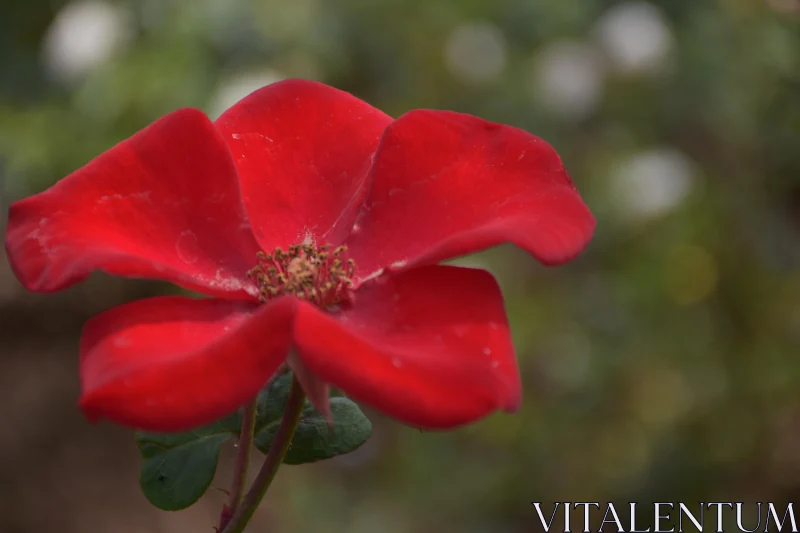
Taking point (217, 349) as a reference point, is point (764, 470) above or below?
above

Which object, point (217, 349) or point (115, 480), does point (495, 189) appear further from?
point (115, 480)

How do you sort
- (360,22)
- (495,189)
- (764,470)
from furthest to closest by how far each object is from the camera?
(360,22) < (764,470) < (495,189)

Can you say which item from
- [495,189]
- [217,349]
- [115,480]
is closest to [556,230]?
[495,189]

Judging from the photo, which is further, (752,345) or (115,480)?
(115,480)

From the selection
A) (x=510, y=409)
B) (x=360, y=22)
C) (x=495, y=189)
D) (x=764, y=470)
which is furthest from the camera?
(x=360, y=22)

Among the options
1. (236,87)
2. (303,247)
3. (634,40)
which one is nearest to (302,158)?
(303,247)

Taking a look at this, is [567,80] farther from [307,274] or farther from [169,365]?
[169,365]

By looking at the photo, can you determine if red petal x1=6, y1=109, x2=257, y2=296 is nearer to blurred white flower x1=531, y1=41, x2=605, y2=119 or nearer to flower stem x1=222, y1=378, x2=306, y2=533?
flower stem x1=222, y1=378, x2=306, y2=533
